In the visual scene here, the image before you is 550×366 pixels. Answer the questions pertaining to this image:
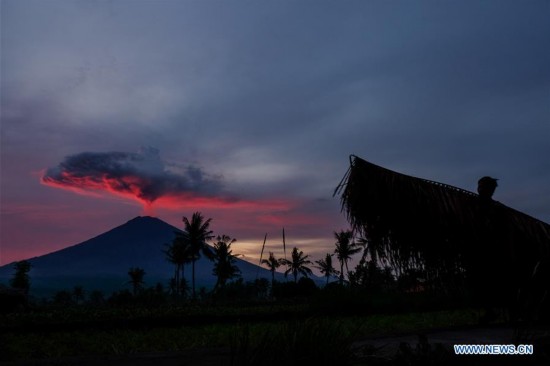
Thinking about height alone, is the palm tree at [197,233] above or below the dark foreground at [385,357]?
above

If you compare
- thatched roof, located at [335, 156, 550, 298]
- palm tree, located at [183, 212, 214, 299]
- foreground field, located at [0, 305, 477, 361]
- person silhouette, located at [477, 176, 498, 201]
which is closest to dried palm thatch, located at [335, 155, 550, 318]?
thatched roof, located at [335, 156, 550, 298]

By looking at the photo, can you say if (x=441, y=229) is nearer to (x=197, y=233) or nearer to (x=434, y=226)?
(x=434, y=226)

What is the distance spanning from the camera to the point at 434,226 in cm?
537

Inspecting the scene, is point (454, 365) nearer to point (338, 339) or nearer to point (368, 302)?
point (338, 339)

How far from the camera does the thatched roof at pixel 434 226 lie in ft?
17.7

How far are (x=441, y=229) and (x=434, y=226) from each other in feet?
0.31

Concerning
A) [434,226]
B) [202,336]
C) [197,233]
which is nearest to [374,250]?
[434,226]

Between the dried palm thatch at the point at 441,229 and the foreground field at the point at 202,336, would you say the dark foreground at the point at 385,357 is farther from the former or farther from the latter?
the dried palm thatch at the point at 441,229

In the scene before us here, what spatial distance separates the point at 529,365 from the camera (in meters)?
4.52

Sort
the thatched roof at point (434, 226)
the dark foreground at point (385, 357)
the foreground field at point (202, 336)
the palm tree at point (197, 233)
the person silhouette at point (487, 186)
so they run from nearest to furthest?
the foreground field at point (202, 336) < the dark foreground at point (385, 357) < the thatched roof at point (434, 226) < the person silhouette at point (487, 186) < the palm tree at point (197, 233)

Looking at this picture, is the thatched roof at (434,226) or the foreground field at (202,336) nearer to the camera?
A: the foreground field at (202,336)

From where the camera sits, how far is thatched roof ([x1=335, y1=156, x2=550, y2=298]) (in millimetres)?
5383

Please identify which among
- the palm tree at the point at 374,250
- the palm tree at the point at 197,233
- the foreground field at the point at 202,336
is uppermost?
the palm tree at the point at 197,233

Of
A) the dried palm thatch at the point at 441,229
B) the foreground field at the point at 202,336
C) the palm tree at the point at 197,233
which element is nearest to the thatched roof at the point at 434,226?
the dried palm thatch at the point at 441,229
